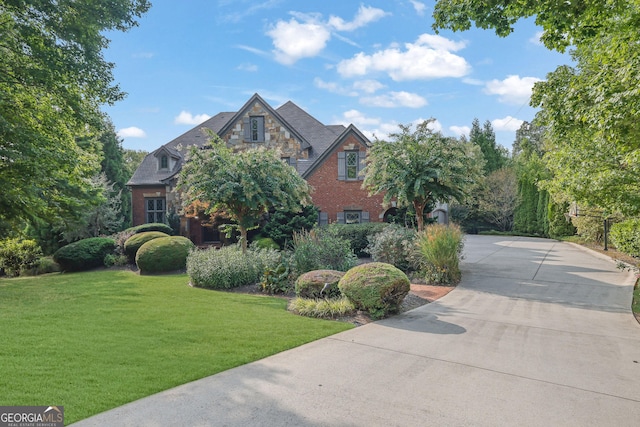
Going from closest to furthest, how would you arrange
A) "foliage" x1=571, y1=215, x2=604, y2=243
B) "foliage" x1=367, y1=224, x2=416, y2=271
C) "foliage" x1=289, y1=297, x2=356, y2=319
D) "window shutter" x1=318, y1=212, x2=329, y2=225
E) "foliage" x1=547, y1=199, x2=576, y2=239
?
"foliage" x1=289, y1=297, x2=356, y2=319 → "foliage" x1=367, y1=224, x2=416, y2=271 → "foliage" x1=571, y1=215, x2=604, y2=243 → "window shutter" x1=318, y1=212, x2=329, y2=225 → "foliage" x1=547, y1=199, x2=576, y2=239

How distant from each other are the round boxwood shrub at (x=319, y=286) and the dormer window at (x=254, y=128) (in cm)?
1427

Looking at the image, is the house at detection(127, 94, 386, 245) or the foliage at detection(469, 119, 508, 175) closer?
the house at detection(127, 94, 386, 245)

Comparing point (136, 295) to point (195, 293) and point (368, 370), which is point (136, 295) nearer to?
point (195, 293)

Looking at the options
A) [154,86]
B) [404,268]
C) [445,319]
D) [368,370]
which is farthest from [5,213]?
[404,268]

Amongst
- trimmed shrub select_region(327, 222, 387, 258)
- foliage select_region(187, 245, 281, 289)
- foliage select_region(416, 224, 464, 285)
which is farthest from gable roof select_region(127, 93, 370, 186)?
foliage select_region(416, 224, 464, 285)

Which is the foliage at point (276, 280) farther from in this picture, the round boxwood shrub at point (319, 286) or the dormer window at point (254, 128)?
the dormer window at point (254, 128)

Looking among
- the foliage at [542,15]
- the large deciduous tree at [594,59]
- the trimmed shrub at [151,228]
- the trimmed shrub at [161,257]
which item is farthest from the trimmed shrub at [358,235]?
the foliage at [542,15]

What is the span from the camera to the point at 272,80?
13047 mm

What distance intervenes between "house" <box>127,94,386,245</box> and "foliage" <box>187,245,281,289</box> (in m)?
6.81

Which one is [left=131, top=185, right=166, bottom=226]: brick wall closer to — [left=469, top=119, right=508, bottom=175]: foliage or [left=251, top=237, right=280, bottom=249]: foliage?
[left=251, top=237, right=280, bottom=249]: foliage

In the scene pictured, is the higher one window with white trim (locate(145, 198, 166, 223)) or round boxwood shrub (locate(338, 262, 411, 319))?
window with white trim (locate(145, 198, 166, 223))

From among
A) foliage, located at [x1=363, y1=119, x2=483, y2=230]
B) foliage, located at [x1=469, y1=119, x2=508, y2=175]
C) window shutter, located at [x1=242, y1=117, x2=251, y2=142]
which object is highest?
foliage, located at [x1=469, y1=119, x2=508, y2=175]

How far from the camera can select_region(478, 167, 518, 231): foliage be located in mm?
32031

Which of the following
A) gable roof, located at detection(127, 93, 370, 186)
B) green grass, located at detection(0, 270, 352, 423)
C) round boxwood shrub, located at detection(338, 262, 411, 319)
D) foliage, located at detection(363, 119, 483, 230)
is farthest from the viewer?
gable roof, located at detection(127, 93, 370, 186)
